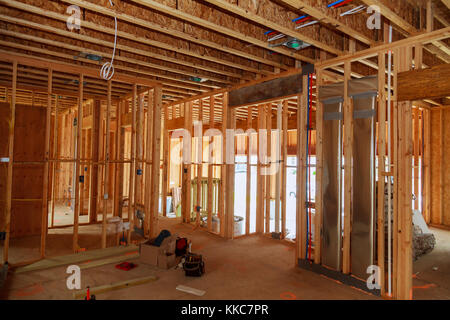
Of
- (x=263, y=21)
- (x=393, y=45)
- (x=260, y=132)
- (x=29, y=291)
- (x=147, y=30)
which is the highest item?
(x=147, y=30)

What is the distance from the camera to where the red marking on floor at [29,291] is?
11.2 ft

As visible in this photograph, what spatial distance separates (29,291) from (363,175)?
450 centimetres

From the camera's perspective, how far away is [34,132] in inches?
233

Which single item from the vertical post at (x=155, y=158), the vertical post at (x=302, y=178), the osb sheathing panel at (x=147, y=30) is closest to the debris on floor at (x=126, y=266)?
the vertical post at (x=155, y=158)

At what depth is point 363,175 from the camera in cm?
373

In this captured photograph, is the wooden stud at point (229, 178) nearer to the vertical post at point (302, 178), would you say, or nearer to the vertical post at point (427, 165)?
the vertical post at point (302, 178)

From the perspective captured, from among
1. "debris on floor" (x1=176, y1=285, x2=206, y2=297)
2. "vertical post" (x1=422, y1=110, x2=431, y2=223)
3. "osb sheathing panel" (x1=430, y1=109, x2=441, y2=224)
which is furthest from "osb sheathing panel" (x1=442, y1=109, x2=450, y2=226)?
"debris on floor" (x1=176, y1=285, x2=206, y2=297)

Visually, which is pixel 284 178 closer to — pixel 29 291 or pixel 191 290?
pixel 191 290

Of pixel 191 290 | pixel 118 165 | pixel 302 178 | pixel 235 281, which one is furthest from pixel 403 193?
pixel 118 165
